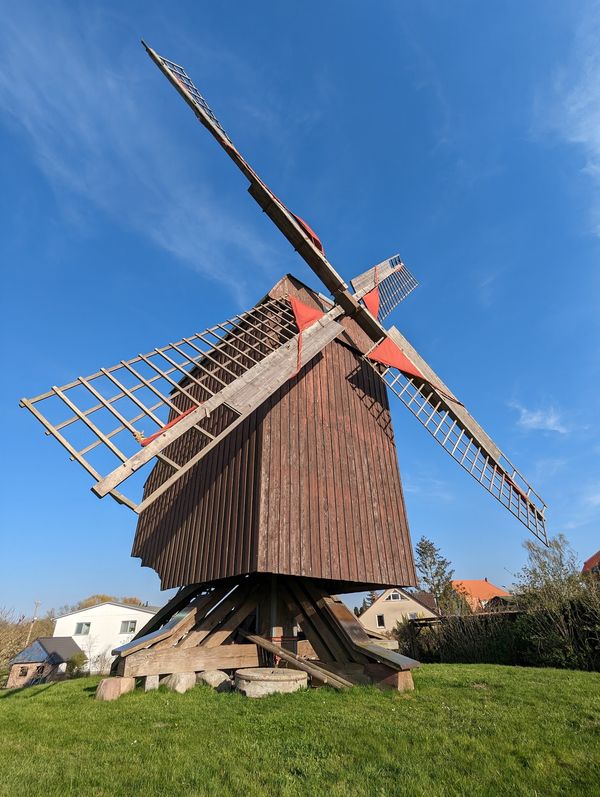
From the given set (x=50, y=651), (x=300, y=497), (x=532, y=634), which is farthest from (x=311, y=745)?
(x=50, y=651)

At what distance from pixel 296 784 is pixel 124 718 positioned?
3.32 metres

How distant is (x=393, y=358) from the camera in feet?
37.9

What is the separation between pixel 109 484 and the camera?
5324 mm

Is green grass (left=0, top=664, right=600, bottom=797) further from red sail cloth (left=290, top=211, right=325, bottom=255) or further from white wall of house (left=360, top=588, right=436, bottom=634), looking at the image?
white wall of house (left=360, top=588, right=436, bottom=634)

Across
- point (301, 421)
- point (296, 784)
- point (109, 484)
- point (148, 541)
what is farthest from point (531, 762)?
point (148, 541)

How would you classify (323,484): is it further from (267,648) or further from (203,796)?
(203,796)

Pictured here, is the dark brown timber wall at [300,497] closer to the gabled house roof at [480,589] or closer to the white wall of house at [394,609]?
the white wall of house at [394,609]

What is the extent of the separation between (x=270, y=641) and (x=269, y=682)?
1.67 m

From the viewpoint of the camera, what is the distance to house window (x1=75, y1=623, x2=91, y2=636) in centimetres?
3438

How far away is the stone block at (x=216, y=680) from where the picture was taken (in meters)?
7.34

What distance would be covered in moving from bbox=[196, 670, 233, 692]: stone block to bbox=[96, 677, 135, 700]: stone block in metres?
1.18

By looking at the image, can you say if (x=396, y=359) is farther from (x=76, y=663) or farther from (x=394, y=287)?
(x=76, y=663)

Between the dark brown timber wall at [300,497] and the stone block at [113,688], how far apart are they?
6.96 ft

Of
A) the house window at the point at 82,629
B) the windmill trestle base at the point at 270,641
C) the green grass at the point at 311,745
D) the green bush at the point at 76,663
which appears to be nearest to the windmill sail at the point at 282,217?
the windmill trestle base at the point at 270,641
